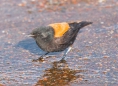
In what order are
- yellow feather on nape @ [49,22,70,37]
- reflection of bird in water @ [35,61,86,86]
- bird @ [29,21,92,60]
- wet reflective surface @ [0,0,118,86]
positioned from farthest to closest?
yellow feather on nape @ [49,22,70,37]
bird @ [29,21,92,60]
wet reflective surface @ [0,0,118,86]
reflection of bird in water @ [35,61,86,86]

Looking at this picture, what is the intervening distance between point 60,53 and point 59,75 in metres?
1.37

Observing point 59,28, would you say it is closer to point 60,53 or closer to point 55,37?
point 55,37

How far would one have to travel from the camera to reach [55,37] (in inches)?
281

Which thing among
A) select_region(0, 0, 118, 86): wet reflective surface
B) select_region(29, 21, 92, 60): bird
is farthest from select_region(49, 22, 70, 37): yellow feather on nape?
select_region(0, 0, 118, 86): wet reflective surface

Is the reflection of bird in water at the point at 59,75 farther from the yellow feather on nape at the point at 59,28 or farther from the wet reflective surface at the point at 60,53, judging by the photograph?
the yellow feather on nape at the point at 59,28

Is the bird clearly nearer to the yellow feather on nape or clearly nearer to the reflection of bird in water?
the yellow feather on nape

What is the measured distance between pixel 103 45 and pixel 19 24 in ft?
9.59

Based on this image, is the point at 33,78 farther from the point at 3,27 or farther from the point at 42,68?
the point at 3,27

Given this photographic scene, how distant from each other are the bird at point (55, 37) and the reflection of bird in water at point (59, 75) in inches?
14.2

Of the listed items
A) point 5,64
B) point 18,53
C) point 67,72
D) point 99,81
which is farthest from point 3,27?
point 99,81

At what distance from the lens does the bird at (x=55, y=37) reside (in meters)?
6.89

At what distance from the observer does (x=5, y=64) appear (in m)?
7.17

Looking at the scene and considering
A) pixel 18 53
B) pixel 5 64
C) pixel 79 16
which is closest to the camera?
pixel 5 64

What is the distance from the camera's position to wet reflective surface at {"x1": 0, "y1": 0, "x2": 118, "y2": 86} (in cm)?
636
